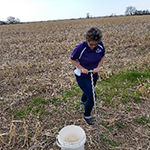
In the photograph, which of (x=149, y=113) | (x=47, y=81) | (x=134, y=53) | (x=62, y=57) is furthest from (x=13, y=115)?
(x=134, y=53)

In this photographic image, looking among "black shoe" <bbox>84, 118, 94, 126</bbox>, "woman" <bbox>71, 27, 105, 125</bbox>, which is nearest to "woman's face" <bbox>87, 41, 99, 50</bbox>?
"woman" <bbox>71, 27, 105, 125</bbox>

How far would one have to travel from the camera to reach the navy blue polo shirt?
2805mm

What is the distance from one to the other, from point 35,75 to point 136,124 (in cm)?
374

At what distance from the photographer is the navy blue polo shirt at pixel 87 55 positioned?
9.20 feet

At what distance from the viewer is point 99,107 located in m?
3.93

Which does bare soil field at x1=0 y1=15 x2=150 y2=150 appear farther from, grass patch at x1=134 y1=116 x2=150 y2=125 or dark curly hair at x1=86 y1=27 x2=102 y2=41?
dark curly hair at x1=86 y1=27 x2=102 y2=41

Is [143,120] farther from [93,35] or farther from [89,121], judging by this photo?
[93,35]

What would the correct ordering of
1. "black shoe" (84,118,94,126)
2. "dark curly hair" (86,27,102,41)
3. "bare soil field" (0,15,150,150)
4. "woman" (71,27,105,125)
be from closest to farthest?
"dark curly hair" (86,27,102,41), "woman" (71,27,105,125), "bare soil field" (0,15,150,150), "black shoe" (84,118,94,126)

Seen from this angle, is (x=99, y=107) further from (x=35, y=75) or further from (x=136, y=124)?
(x=35, y=75)

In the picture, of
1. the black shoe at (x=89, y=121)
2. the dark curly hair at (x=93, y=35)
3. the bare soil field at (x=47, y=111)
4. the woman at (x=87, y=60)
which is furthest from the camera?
the black shoe at (x=89, y=121)

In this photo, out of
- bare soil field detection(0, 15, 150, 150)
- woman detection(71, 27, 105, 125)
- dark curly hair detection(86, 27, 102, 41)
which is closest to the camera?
dark curly hair detection(86, 27, 102, 41)

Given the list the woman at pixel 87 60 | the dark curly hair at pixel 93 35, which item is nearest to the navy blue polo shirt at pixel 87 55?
the woman at pixel 87 60

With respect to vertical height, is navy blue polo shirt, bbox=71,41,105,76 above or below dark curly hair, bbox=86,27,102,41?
below

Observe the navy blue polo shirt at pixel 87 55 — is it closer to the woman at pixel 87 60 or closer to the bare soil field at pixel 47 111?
Result: the woman at pixel 87 60
